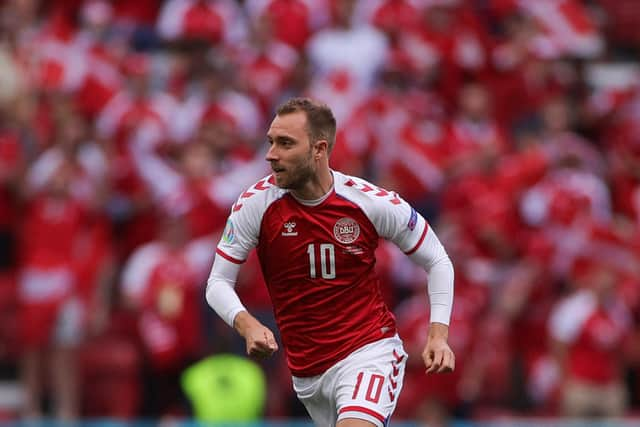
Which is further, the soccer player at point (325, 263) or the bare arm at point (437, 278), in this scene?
the bare arm at point (437, 278)

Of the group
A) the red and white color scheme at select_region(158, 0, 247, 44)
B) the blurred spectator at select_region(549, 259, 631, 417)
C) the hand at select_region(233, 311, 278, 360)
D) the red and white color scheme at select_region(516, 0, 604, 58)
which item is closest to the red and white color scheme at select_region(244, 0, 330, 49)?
the red and white color scheme at select_region(158, 0, 247, 44)

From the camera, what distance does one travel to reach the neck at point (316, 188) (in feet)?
20.3

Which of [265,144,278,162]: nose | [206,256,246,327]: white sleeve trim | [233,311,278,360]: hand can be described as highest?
[265,144,278,162]: nose

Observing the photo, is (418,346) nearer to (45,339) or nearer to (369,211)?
(45,339)

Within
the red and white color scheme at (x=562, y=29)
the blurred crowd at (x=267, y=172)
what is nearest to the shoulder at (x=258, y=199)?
the blurred crowd at (x=267, y=172)

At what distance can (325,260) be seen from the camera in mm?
6223

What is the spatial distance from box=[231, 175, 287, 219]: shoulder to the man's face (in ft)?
0.50

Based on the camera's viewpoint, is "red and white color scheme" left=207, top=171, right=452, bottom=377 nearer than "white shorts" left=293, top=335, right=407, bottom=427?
No

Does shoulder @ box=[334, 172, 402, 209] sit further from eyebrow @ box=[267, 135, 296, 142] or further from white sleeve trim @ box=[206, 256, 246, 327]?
white sleeve trim @ box=[206, 256, 246, 327]

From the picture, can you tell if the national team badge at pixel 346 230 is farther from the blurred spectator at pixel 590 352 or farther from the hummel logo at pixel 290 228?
the blurred spectator at pixel 590 352

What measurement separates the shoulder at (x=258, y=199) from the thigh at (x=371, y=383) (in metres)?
0.85

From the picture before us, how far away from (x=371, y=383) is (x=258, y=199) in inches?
41.1

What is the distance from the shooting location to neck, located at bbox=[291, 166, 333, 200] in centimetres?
619

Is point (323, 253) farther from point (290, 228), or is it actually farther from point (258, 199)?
point (258, 199)
